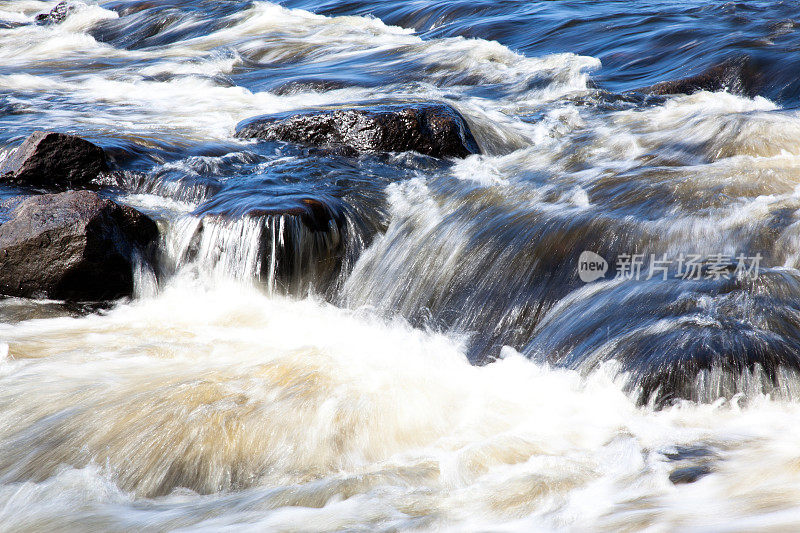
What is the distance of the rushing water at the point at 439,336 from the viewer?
3.09 m

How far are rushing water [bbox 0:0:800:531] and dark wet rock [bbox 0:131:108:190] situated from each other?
0.70 ft

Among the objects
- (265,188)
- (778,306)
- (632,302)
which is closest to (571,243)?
(632,302)

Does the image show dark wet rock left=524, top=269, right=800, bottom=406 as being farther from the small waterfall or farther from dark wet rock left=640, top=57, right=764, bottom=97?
dark wet rock left=640, top=57, right=764, bottom=97

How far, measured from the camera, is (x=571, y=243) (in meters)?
4.98

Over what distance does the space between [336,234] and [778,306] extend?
123 inches

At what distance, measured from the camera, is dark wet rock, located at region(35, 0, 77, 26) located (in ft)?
55.8

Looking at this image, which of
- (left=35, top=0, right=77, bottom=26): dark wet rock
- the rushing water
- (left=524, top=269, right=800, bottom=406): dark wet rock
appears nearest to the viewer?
the rushing water

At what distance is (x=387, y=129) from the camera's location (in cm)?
716

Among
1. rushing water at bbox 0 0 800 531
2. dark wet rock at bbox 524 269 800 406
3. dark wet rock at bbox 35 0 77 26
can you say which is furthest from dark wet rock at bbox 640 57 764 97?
dark wet rock at bbox 35 0 77 26

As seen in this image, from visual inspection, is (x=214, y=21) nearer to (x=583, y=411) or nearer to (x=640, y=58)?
(x=640, y=58)

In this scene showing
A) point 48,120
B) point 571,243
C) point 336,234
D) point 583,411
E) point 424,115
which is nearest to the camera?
point 583,411

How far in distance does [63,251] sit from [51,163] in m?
1.61
